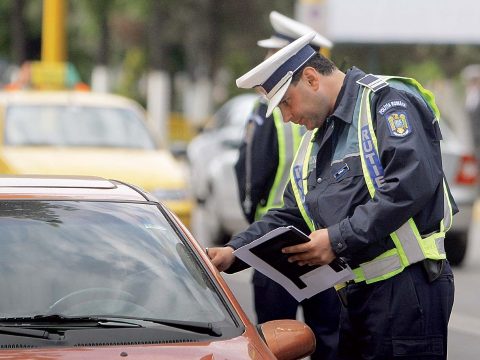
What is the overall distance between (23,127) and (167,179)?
1481 millimetres

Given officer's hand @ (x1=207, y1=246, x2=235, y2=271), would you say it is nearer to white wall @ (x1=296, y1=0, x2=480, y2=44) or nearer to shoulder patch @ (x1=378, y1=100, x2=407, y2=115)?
shoulder patch @ (x1=378, y1=100, x2=407, y2=115)

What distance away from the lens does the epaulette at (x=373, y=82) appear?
189 inches

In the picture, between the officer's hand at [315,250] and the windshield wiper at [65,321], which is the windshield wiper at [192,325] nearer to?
the windshield wiper at [65,321]

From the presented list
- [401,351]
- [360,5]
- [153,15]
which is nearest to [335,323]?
[401,351]

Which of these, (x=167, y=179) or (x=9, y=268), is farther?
(x=167, y=179)

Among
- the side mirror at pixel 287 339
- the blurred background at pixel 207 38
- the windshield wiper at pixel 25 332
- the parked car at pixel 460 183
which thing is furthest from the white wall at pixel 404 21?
the windshield wiper at pixel 25 332

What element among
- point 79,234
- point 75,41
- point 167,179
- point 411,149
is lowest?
point 75,41

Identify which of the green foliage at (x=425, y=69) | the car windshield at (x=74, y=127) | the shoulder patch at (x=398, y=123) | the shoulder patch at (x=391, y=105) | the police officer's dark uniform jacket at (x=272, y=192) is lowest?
the green foliage at (x=425, y=69)

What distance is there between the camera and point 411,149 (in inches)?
180

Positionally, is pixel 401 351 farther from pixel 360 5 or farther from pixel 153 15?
pixel 153 15

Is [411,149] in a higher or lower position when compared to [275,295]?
higher

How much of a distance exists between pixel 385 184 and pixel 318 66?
21.8 inches

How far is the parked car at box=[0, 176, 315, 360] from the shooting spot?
4105mm

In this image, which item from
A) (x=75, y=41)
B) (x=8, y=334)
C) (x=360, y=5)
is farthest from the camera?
(x=75, y=41)
